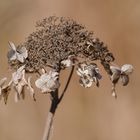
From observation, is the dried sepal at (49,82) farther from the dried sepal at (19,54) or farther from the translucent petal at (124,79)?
the translucent petal at (124,79)

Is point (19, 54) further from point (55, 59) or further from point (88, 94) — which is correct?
point (88, 94)

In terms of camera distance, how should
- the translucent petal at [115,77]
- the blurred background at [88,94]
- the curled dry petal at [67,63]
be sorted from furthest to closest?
the blurred background at [88,94], the translucent petal at [115,77], the curled dry petal at [67,63]

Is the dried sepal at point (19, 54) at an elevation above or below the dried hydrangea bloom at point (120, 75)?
below

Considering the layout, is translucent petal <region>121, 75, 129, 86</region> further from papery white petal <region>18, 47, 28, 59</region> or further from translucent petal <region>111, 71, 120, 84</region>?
papery white petal <region>18, 47, 28, 59</region>

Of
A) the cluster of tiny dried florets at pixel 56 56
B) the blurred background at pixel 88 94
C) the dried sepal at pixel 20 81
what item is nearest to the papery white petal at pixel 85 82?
the cluster of tiny dried florets at pixel 56 56

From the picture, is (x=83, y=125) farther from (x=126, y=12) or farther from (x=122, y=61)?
(x=126, y=12)

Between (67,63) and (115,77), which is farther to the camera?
(115,77)

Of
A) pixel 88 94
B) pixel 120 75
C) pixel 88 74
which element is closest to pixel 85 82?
pixel 88 74
